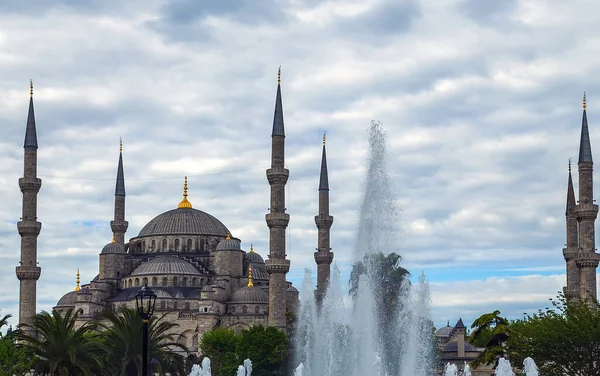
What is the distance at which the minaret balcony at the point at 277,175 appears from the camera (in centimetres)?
6969

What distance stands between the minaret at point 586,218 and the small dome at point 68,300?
153 feet

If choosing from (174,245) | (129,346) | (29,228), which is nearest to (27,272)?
(29,228)

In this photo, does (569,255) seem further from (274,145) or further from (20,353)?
(20,353)

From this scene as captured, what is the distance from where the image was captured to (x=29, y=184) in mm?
70312

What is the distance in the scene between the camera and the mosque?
7006 cm

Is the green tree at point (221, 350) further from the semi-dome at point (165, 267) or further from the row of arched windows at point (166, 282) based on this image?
the semi-dome at point (165, 267)

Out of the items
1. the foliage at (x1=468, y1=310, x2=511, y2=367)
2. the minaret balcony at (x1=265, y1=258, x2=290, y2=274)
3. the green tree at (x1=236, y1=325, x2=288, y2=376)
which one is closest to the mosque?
the minaret balcony at (x1=265, y1=258, x2=290, y2=274)

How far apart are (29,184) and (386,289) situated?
25198 millimetres

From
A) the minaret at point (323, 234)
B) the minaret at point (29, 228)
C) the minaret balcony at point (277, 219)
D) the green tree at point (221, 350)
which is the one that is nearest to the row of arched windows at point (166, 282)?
the minaret at point (323, 234)

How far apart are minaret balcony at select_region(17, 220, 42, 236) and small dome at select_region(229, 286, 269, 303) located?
790 inches

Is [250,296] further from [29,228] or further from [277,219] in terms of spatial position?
[29,228]

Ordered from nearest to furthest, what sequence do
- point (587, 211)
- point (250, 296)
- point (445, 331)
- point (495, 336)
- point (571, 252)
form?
point (495, 336)
point (587, 211)
point (571, 252)
point (250, 296)
point (445, 331)

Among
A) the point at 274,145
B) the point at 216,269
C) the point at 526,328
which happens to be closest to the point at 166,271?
the point at 216,269

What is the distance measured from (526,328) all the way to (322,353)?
964cm
